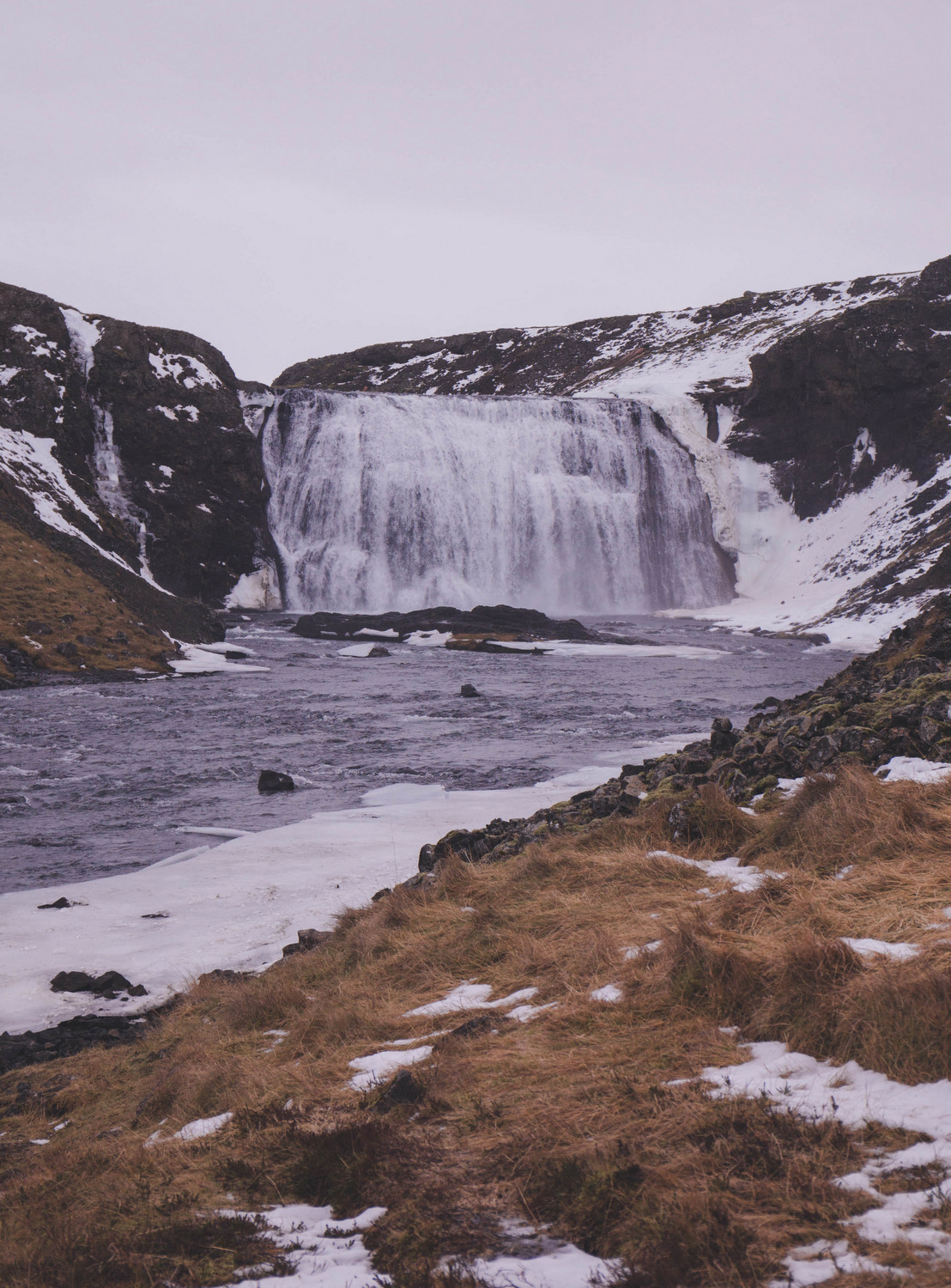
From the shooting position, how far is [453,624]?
37844 mm

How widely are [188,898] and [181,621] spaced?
24.0 m

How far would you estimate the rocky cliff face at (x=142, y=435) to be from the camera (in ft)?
130

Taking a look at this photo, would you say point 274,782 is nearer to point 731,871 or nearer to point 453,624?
point 731,871

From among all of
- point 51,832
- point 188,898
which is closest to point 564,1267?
point 188,898

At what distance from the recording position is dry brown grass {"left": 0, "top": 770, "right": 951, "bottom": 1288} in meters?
2.73

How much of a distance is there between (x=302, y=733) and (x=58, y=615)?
11953 millimetres

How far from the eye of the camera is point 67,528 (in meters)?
32.9

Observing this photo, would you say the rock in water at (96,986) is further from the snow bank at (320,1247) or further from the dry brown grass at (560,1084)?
the snow bank at (320,1247)

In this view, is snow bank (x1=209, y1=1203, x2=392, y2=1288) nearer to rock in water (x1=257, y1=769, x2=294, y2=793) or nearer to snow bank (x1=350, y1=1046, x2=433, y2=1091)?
snow bank (x1=350, y1=1046, x2=433, y2=1091)

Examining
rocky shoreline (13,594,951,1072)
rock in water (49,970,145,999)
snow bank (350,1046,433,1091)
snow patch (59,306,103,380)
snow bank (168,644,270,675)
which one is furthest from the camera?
snow patch (59,306,103,380)

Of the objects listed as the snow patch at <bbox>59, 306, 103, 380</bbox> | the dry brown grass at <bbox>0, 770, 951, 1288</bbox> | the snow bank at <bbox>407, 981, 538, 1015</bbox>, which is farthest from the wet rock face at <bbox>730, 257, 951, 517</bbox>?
the snow bank at <bbox>407, 981, 538, 1015</bbox>

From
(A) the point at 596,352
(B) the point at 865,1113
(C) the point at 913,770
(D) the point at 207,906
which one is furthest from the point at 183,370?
(B) the point at 865,1113

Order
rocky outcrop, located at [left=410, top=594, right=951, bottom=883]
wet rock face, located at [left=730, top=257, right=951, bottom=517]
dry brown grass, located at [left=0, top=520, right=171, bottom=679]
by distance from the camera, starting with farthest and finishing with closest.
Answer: wet rock face, located at [left=730, top=257, right=951, bottom=517] < dry brown grass, located at [left=0, top=520, right=171, bottom=679] < rocky outcrop, located at [left=410, top=594, right=951, bottom=883]

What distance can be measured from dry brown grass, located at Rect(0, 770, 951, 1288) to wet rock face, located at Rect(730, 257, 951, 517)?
4977 centimetres
